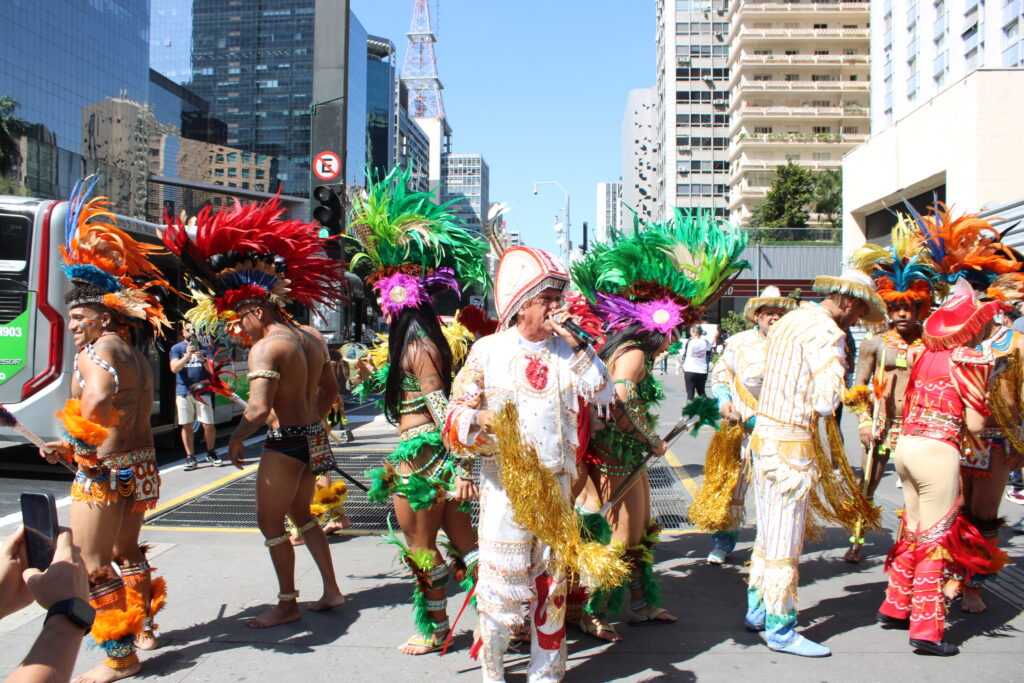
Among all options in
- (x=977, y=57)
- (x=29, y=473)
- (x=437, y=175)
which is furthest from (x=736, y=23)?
(x=437, y=175)

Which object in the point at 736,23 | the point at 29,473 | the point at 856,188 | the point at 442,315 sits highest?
the point at 736,23

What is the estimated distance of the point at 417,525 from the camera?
4.13 metres

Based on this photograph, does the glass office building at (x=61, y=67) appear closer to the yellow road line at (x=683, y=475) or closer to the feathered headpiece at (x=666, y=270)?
the yellow road line at (x=683, y=475)

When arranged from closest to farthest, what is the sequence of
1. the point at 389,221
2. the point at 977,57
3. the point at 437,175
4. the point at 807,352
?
the point at 807,352 < the point at 389,221 < the point at 977,57 < the point at 437,175

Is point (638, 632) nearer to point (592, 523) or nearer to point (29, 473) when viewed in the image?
point (592, 523)

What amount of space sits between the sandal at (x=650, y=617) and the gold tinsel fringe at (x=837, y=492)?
1.01m

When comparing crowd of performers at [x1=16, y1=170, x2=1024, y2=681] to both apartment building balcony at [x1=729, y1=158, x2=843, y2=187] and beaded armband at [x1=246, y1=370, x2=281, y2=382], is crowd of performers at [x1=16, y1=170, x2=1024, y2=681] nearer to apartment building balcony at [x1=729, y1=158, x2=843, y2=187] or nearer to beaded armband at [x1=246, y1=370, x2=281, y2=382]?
beaded armband at [x1=246, y1=370, x2=281, y2=382]

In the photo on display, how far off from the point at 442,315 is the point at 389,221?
1.10 meters

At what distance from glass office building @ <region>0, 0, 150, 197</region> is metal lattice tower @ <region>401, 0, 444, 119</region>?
105m

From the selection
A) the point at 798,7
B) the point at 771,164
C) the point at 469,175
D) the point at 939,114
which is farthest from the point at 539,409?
the point at 469,175

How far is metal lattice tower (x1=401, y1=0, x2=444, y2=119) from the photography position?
6781 inches

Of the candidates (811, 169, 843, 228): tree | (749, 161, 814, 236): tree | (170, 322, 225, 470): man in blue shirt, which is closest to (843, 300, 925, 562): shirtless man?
(170, 322, 225, 470): man in blue shirt

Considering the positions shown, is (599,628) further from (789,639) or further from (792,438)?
(792,438)

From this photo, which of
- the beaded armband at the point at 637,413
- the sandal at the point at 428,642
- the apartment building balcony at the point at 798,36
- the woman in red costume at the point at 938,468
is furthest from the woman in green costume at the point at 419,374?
the apartment building balcony at the point at 798,36
